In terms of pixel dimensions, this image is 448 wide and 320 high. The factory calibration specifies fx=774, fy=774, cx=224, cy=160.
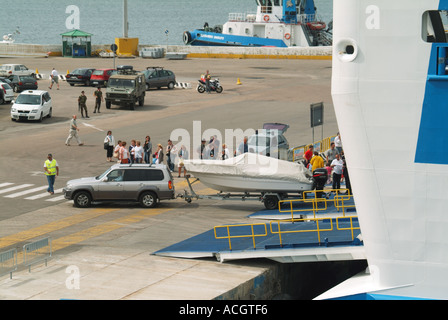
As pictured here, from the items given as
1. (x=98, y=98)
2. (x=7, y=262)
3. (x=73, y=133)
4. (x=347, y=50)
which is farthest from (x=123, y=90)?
(x=347, y=50)

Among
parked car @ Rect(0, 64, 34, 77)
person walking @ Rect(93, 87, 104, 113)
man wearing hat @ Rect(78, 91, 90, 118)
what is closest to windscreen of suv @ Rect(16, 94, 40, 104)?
man wearing hat @ Rect(78, 91, 90, 118)

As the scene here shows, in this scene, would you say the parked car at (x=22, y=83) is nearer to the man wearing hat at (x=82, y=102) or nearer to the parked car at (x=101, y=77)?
the parked car at (x=101, y=77)

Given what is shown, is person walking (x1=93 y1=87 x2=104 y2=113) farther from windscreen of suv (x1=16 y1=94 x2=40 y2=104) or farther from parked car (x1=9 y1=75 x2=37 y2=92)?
parked car (x1=9 y1=75 x2=37 y2=92)

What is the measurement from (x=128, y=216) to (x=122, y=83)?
22.0 meters

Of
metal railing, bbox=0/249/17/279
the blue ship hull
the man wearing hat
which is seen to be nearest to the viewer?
metal railing, bbox=0/249/17/279

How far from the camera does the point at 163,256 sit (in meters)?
18.5

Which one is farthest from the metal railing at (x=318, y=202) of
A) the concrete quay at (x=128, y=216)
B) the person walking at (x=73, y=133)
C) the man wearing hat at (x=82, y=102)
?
the man wearing hat at (x=82, y=102)

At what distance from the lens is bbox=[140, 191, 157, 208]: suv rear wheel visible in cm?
2466

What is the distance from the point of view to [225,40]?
247ft

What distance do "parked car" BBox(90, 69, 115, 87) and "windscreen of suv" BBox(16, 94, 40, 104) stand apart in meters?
10.6
